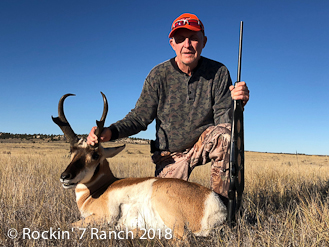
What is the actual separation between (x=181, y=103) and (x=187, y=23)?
4.42 ft

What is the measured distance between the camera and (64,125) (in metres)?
4.23

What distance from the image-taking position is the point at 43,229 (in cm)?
339

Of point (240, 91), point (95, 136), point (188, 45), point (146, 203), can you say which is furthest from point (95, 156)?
point (188, 45)

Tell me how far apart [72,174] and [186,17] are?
3.12m

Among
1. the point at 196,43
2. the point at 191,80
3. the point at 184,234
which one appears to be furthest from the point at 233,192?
the point at 196,43

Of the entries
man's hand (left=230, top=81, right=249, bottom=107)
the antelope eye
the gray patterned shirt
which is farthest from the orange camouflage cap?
the antelope eye

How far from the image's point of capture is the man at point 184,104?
4.66 meters

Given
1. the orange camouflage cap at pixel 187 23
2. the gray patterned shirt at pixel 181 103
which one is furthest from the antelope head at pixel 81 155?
the orange camouflage cap at pixel 187 23

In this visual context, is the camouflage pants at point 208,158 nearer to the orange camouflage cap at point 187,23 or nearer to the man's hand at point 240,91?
the man's hand at point 240,91

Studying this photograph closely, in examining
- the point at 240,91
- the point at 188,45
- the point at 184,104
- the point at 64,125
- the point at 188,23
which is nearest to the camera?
the point at 240,91

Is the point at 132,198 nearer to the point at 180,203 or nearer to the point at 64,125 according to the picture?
the point at 180,203

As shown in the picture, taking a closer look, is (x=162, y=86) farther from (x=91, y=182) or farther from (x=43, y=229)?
(x=43, y=229)

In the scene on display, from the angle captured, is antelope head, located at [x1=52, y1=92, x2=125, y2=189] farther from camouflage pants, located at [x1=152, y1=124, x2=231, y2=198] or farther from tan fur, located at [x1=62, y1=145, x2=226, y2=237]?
camouflage pants, located at [x1=152, y1=124, x2=231, y2=198]

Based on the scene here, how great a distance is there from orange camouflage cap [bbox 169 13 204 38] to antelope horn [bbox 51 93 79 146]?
215cm
